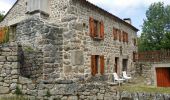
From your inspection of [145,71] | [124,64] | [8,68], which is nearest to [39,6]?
[8,68]

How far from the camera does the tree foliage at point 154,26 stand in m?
34.0

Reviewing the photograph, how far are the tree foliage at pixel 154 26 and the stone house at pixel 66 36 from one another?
15810mm

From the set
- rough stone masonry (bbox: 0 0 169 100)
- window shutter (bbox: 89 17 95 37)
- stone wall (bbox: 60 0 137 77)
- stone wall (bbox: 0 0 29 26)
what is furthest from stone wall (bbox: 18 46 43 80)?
stone wall (bbox: 0 0 29 26)

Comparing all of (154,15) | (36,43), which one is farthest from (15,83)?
(154,15)

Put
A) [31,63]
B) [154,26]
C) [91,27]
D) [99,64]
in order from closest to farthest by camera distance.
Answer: [31,63] → [91,27] → [99,64] → [154,26]

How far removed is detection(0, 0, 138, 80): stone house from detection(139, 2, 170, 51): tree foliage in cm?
1581

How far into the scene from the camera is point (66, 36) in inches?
522

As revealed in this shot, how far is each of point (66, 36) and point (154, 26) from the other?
23.9 m

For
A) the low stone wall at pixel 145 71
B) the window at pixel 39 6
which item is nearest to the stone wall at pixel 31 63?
the window at pixel 39 6

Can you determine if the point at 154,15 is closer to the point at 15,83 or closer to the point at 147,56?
the point at 147,56

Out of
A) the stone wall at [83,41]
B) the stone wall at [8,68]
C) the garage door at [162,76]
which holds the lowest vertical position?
the garage door at [162,76]

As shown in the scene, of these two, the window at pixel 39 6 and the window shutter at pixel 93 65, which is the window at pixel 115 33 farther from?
the window at pixel 39 6

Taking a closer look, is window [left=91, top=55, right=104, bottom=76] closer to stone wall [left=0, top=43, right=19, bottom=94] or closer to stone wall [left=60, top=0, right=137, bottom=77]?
stone wall [left=60, top=0, right=137, bottom=77]

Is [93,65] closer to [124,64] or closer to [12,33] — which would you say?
[12,33]
